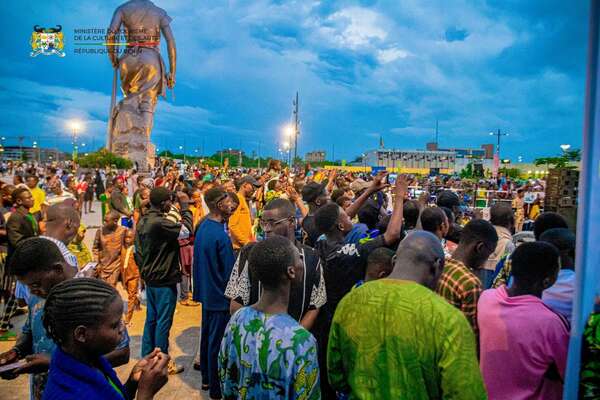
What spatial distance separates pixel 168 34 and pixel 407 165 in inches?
2823

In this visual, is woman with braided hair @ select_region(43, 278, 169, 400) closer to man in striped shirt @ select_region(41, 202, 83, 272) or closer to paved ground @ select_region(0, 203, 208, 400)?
man in striped shirt @ select_region(41, 202, 83, 272)

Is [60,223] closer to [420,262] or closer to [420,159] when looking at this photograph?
[420,262]

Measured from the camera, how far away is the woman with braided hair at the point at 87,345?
167cm

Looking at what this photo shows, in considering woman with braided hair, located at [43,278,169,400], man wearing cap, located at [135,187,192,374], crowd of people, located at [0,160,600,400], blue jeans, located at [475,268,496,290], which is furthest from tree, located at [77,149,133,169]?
woman with braided hair, located at [43,278,169,400]

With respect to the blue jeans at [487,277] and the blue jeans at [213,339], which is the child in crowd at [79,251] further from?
the blue jeans at [487,277]

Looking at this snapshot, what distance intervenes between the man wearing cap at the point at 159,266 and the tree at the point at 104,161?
2957 centimetres

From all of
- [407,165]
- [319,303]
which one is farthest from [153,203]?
[407,165]

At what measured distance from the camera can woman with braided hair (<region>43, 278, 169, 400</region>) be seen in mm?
1670

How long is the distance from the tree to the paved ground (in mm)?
27553

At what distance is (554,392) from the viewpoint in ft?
7.51

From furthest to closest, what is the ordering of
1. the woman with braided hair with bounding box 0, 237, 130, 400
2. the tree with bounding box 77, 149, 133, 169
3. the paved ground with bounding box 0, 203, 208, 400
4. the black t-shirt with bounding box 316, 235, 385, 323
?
the tree with bounding box 77, 149, 133, 169
the paved ground with bounding box 0, 203, 208, 400
the black t-shirt with bounding box 316, 235, 385, 323
the woman with braided hair with bounding box 0, 237, 130, 400

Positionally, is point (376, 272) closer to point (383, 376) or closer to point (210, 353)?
point (383, 376)

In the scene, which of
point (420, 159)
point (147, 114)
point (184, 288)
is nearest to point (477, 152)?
point (420, 159)

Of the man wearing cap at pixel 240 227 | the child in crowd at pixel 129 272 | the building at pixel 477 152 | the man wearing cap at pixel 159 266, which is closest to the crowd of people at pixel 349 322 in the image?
the man wearing cap at pixel 159 266
